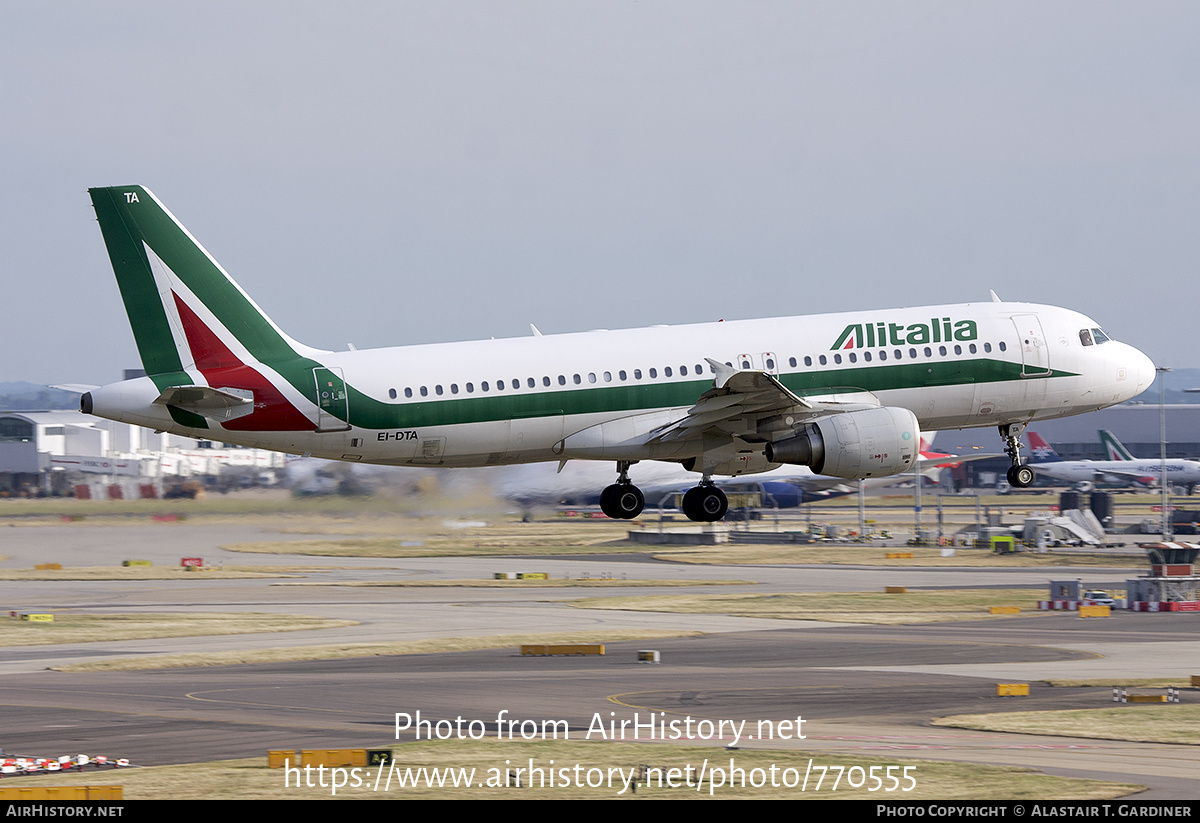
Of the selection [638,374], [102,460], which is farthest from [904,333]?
[102,460]

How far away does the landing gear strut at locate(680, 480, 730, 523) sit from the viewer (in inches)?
1705

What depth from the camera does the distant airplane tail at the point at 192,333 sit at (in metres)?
38.5

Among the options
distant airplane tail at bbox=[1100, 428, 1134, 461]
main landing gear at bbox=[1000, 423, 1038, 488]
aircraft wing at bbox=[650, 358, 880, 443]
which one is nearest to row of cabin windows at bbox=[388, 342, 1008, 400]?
aircraft wing at bbox=[650, 358, 880, 443]

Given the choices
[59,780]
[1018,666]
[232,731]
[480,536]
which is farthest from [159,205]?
[480,536]

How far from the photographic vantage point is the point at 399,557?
8531 centimetres

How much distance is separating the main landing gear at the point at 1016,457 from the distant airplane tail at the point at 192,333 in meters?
20.2

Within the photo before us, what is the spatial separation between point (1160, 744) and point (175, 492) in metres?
51.1

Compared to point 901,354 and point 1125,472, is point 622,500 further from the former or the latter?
point 1125,472

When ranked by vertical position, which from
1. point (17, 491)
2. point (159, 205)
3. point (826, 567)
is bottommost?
point (826, 567)

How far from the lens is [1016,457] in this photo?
45.1m

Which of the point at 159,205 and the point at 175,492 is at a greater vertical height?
the point at 159,205

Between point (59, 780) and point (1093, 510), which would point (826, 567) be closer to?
point (1093, 510)

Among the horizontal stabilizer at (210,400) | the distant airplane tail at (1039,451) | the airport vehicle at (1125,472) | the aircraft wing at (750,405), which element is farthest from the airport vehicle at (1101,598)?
the distant airplane tail at (1039,451)

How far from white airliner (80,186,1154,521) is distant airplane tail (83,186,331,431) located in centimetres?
5
